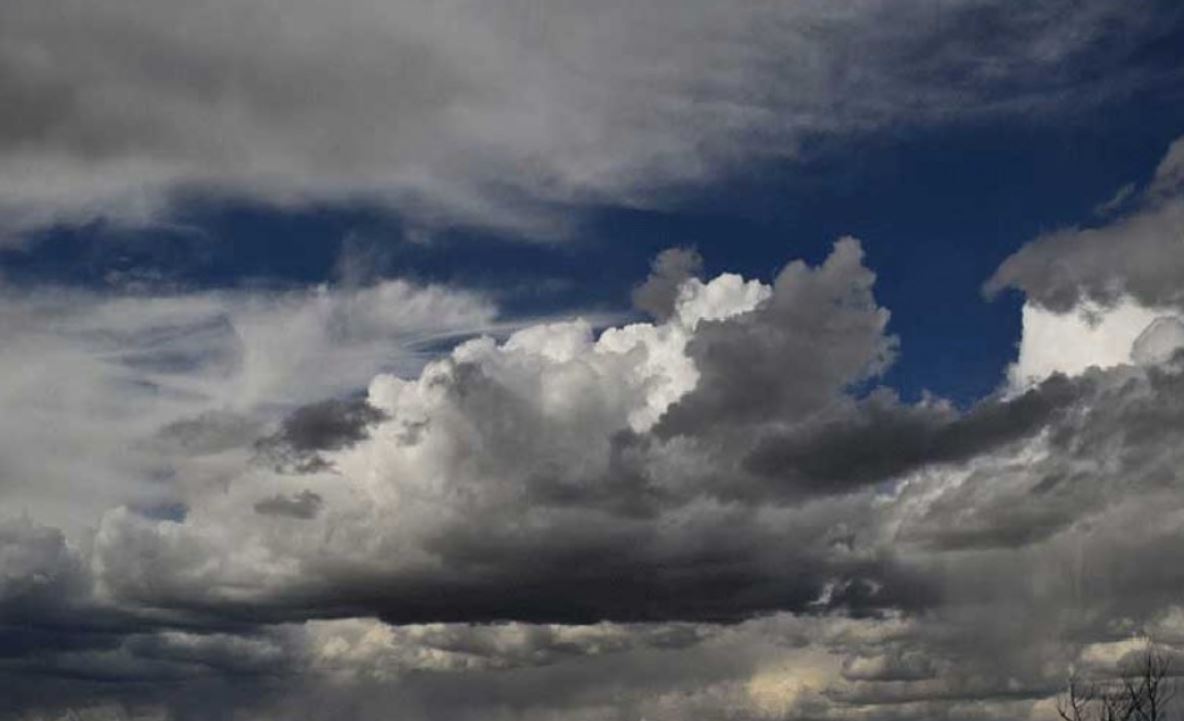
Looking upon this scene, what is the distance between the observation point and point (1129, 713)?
144 m

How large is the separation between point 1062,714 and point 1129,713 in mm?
9271

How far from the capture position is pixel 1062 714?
140 m
